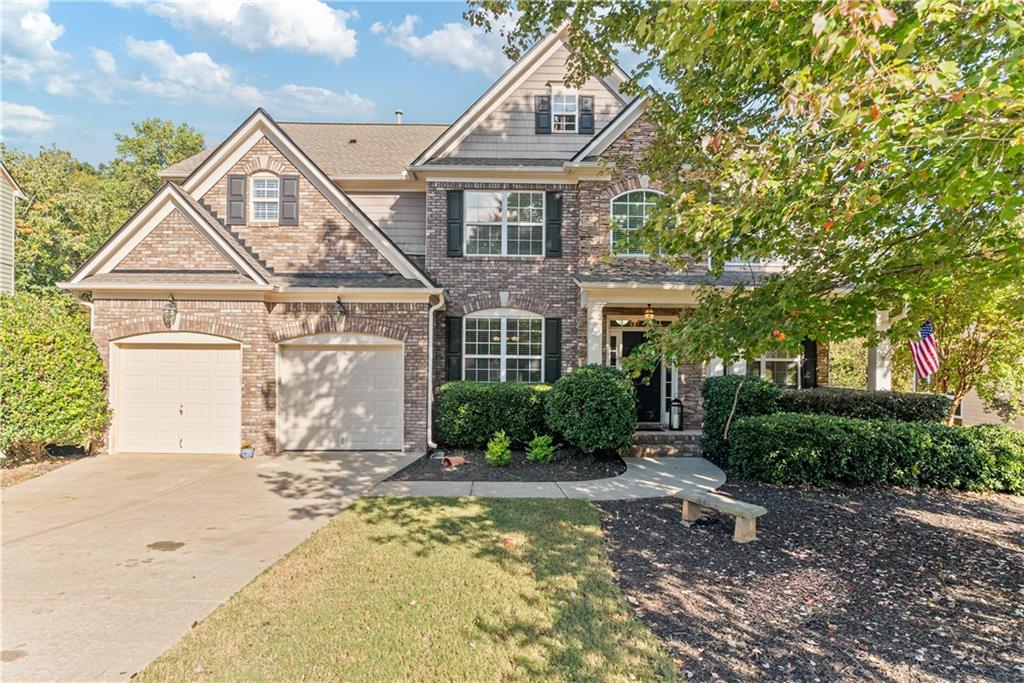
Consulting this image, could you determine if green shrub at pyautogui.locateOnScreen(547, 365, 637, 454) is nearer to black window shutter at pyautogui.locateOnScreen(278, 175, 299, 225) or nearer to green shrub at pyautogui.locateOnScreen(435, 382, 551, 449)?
green shrub at pyautogui.locateOnScreen(435, 382, 551, 449)

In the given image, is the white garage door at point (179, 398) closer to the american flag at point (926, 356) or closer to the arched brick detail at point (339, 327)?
the arched brick detail at point (339, 327)

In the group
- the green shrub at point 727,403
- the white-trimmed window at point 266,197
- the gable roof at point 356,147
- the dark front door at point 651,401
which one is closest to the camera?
the green shrub at point 727,403

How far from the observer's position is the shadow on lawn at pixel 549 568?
3.41 m

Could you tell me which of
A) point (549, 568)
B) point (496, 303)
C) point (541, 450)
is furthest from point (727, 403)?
point (549, 568)

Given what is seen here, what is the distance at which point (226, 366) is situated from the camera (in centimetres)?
1011

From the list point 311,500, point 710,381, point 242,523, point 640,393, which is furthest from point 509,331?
point 242,523

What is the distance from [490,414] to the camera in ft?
34.6

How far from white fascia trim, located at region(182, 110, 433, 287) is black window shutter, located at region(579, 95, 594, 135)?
19.1 feet

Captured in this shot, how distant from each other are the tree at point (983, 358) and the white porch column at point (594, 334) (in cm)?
642

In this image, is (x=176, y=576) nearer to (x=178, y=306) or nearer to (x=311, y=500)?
(x=311, y=500)

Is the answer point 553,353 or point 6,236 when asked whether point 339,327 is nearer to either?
point 553,353

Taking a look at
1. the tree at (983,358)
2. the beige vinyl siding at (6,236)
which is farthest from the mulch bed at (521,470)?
the beige vinyl siding at (6,236)

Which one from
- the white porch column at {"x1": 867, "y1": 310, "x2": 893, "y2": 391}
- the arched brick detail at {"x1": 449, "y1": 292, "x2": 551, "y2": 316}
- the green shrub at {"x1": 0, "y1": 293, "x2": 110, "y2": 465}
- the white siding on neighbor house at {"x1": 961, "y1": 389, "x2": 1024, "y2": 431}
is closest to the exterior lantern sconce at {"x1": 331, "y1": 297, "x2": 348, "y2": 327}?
the arched brick detail at {"x1": 449, "y1": 292, "x2": 551, "y2": 316}

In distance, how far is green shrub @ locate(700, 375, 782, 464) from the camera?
9.40 m
